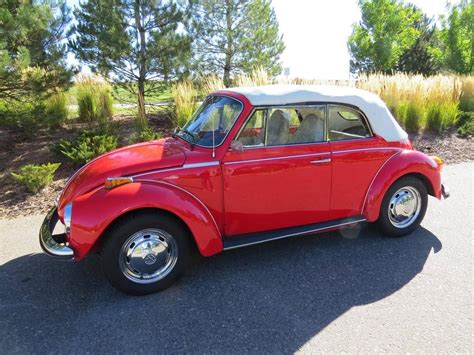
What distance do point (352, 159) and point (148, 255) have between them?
7.35 ft

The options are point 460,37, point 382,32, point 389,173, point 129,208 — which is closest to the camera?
point 129,208

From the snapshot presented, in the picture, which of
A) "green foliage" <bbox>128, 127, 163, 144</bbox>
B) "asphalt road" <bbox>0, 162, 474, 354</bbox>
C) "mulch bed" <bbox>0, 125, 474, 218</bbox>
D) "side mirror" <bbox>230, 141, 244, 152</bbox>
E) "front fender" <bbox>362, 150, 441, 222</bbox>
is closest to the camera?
"asphalt road" <bbox>0, 162, 474, 354</bbox>

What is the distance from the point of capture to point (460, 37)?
19000mm

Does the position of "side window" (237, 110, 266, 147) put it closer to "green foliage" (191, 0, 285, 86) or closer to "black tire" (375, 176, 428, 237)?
"black tire" (375, 176, 428, 237)

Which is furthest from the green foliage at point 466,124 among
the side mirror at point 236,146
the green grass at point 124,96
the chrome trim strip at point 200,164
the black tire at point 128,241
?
the black tire at point 128,241

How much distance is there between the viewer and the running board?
337cm

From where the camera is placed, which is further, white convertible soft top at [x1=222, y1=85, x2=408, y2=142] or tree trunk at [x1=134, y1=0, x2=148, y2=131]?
tree trunk at [x1=134, y1=0, x2=148, y2=131]

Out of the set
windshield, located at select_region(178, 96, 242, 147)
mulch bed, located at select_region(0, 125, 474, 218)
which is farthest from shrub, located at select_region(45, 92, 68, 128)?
windshield, located at select_region(178, 96, 242, 147)

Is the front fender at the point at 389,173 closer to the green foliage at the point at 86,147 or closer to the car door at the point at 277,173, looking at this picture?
the car door at the point at 277,173

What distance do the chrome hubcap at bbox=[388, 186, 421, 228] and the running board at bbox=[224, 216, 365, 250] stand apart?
1.48ft

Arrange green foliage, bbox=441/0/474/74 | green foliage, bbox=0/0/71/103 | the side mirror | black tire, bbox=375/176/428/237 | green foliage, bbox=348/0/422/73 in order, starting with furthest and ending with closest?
green foliage, bbox=441/0/474/74 → green foliage, bbox=348/0/422/73 → green foliage, bbox=0/0/71/103 → black tire, bbox=375/176/428/237 → the side mirror

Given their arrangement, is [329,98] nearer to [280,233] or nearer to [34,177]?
[280,233]

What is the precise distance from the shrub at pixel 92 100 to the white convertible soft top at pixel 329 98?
6.88m

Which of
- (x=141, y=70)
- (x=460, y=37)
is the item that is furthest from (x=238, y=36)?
(x=460, y=37)
